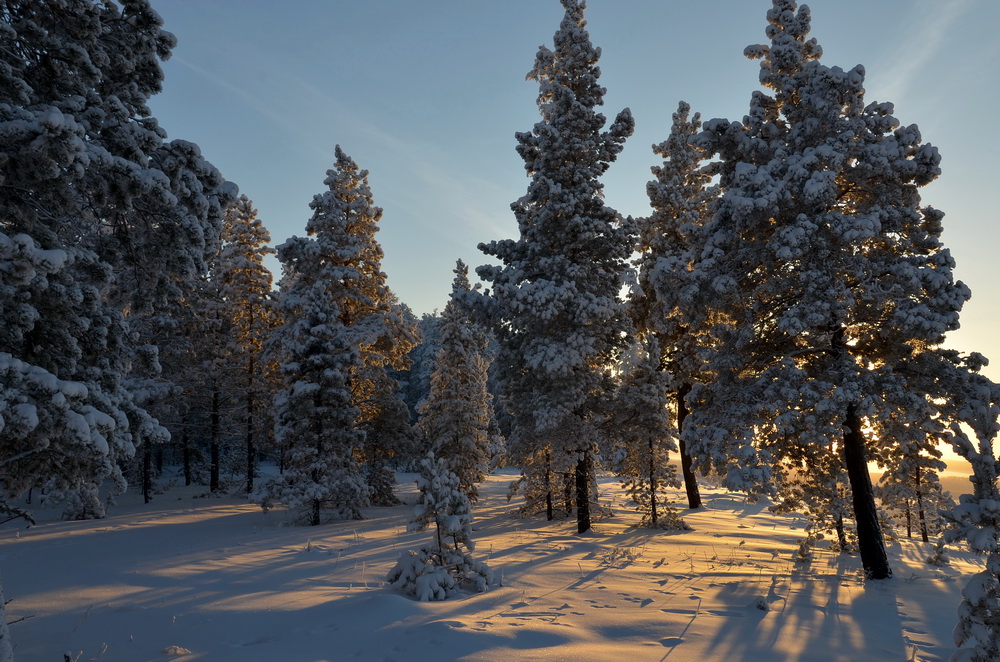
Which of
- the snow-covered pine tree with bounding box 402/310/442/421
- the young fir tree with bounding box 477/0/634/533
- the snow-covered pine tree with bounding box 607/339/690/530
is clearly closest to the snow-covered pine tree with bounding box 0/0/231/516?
the young fir tree with bounding box 477/0/634/533

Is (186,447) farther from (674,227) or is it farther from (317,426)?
(674,227)

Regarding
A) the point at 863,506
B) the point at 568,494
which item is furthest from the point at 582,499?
the point at 863,506

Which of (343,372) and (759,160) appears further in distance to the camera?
(343,372)

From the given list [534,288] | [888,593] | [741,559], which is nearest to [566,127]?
[534,288]

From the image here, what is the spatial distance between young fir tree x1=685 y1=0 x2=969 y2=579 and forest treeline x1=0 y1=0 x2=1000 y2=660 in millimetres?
62

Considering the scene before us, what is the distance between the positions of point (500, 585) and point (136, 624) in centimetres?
540

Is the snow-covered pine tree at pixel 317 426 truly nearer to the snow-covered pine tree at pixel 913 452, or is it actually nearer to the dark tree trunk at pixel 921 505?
the snow-covered pine tree at pixel 913 452

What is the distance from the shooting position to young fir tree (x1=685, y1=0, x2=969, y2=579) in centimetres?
1080

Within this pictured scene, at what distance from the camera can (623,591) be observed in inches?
381

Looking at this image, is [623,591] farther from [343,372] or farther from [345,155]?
[345,155]

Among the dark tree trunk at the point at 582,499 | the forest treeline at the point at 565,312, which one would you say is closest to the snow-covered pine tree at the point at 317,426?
the forest treeline at the point at 565,312

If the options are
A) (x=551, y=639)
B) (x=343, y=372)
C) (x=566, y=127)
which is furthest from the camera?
(x=343, y=372)

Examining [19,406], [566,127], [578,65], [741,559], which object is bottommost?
[741,559]

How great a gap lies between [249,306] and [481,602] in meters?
24.5
